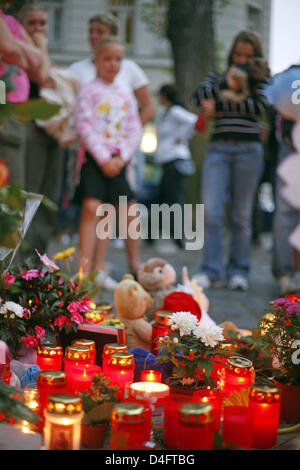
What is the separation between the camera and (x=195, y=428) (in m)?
1.33

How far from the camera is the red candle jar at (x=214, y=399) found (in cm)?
159

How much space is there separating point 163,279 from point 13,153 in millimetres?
1045

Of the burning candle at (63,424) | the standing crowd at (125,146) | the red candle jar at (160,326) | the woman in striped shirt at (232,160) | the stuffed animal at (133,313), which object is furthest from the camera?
the woman in striped shirt at (232,160)

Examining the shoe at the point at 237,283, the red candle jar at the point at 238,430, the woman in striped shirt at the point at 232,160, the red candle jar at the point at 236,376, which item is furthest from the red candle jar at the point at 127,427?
the shoe at the point at 237,283

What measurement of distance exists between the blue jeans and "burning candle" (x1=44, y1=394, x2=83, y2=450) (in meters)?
3.19

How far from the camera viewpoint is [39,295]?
205 cm

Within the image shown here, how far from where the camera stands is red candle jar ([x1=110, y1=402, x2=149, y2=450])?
1.36m

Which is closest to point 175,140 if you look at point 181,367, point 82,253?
point 82,253

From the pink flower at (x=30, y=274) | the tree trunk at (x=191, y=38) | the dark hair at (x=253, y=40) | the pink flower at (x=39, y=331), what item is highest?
the tree trunk at (x=191, y=38)

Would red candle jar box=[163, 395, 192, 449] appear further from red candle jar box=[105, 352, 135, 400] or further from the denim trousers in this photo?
the denim trousers

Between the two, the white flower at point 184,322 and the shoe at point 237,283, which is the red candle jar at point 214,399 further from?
the shoe at point 237,283

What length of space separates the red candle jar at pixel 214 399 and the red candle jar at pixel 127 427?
259mm

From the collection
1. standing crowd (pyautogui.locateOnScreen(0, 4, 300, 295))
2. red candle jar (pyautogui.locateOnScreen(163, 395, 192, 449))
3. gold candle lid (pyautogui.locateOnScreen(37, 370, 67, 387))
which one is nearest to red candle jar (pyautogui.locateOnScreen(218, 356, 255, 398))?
red candle jar (pyautogui.locateOnScreen(163, 395, 192, 449))

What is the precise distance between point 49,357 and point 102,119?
2439 mm
